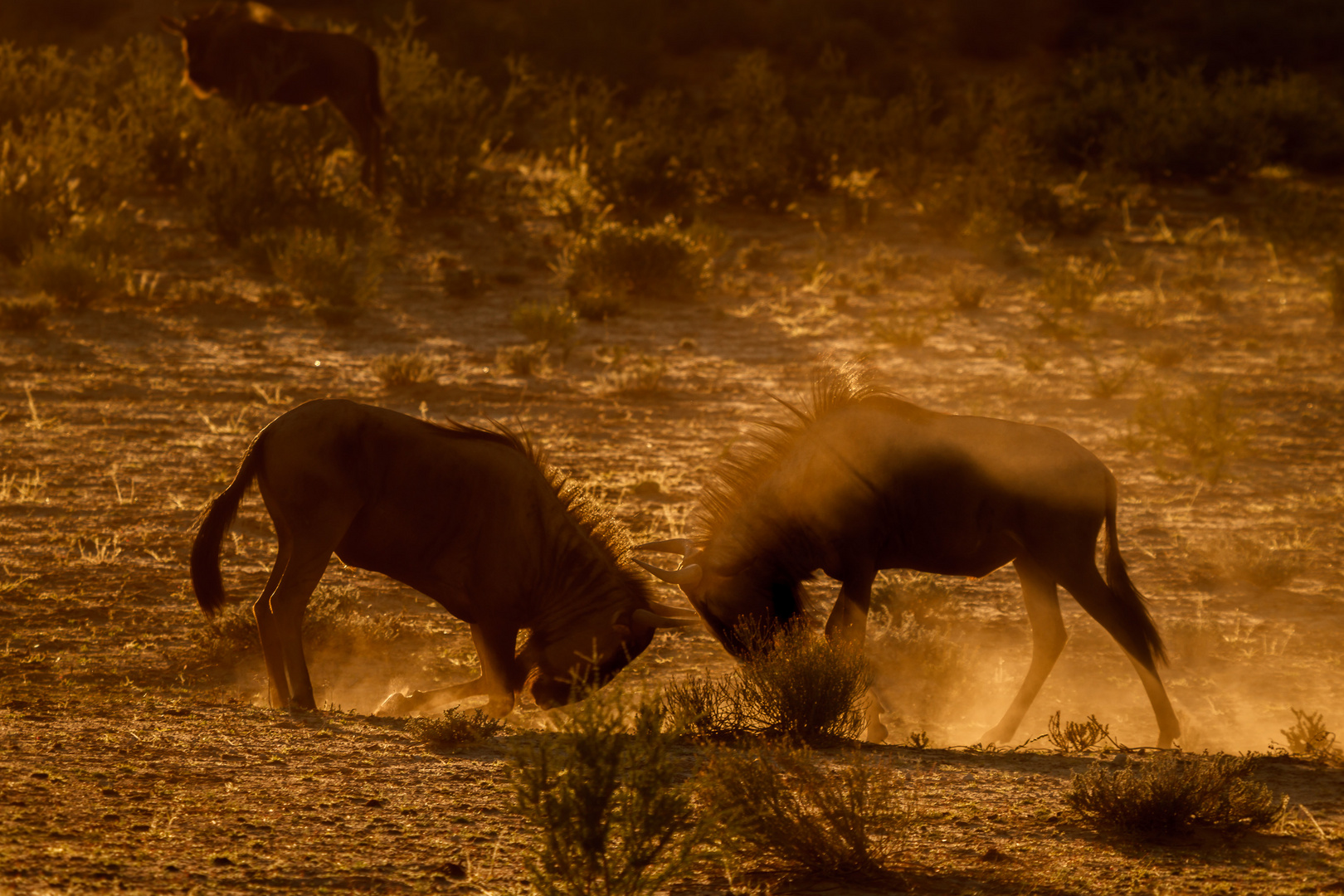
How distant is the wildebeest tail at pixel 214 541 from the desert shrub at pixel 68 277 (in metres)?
8.63

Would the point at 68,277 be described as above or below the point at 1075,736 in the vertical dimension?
below

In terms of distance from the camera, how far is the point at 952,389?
40.5 ft

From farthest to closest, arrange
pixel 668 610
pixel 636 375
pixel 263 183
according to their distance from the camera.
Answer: pixel 263 183 < pixel 636 375 < pixel 668 610

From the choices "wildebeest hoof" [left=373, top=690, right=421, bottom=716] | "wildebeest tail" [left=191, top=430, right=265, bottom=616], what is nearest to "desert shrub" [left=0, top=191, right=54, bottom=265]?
"wildebeest tail" [left=191, top=430, right=265, bottom=616]

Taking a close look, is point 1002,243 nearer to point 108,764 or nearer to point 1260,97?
point 1260,97

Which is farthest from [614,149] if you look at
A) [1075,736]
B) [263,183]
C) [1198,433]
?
[1075,736]

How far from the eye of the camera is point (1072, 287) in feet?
48.7

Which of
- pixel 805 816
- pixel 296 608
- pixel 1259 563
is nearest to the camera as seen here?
pixel 805 816

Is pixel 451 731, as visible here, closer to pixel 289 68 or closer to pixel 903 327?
pixel 903 327

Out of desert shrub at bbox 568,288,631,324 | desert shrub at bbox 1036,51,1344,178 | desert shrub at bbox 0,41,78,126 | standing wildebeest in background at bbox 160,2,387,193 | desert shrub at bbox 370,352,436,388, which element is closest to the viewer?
desert shrub at bbox 370,352,436,388

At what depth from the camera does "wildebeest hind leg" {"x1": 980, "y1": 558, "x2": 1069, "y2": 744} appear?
20.5ft

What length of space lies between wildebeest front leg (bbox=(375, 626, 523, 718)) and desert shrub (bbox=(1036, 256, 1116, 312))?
9467 mm

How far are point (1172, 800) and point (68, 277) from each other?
12.0 metres

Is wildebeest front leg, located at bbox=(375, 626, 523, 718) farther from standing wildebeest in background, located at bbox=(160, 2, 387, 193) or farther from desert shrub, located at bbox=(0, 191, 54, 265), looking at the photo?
standing wildebeest in background, located at bbox=(160, 2, 387, 193)
